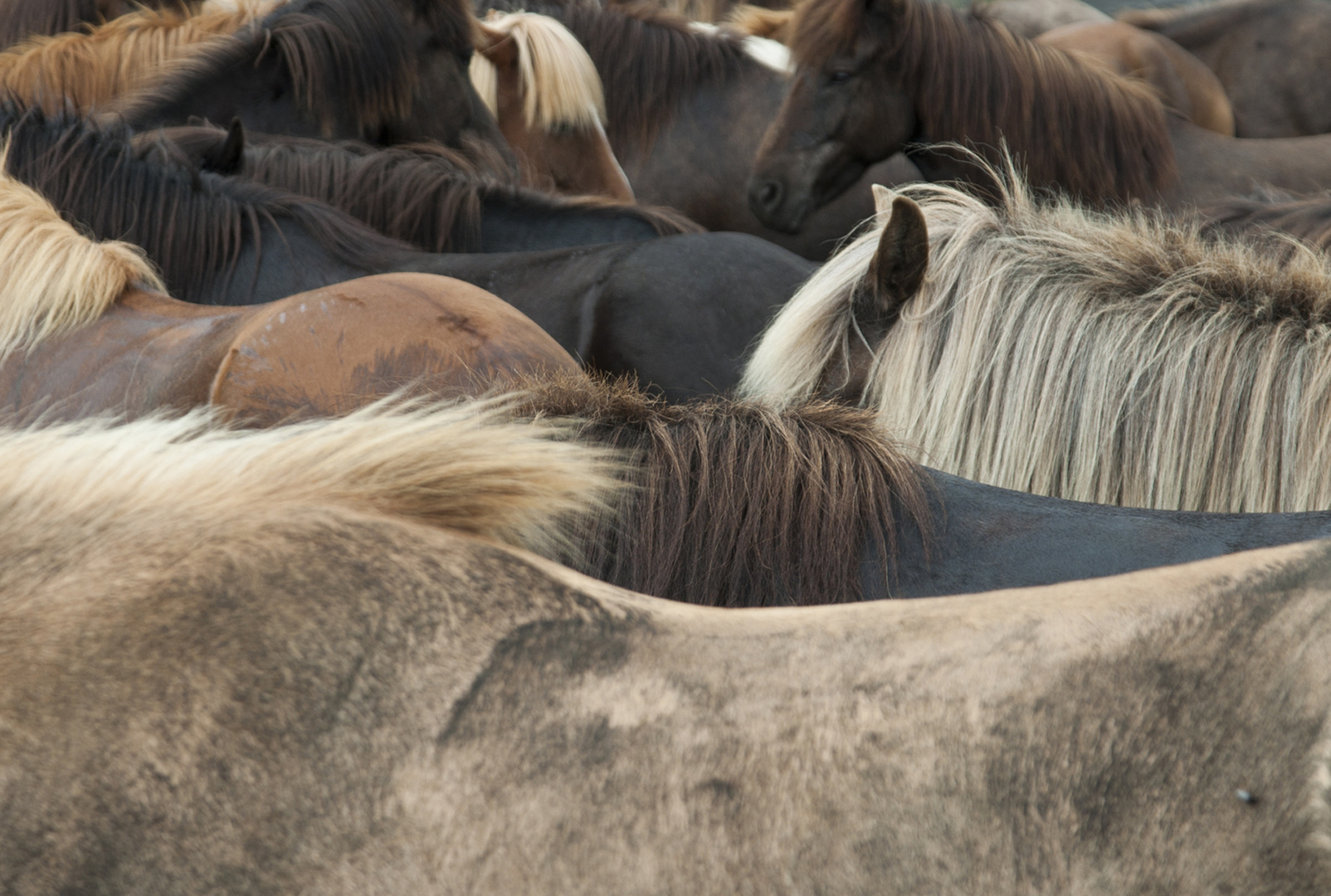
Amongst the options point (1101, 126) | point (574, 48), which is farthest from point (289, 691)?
point (574, 48)

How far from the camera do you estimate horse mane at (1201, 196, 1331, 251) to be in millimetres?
1952

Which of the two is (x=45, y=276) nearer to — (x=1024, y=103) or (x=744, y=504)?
(x=744, y=504)

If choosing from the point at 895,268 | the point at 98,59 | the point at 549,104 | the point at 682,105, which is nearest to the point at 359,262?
the point at 895,268

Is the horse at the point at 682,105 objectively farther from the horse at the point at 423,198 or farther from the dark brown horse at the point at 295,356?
the dark brown horse at the point at 295,356

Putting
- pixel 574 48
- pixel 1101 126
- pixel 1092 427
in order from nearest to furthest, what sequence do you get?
pixel 1092 427 → pixel 1101 126 → pixel 574 48

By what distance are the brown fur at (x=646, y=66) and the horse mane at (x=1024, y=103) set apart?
1.55m

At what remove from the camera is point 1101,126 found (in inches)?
131

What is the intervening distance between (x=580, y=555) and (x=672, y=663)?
1.16 feet

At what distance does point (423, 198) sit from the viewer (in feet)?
8.62

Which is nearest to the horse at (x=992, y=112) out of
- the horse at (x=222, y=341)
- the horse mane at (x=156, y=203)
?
the horse mane at (x=156, y=203)

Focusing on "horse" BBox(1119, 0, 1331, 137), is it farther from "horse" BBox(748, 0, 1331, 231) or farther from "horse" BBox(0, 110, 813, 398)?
"horse" BBox(0, 110, 813, 398)

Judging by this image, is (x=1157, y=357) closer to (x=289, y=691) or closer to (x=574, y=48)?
(x=289, y=691)

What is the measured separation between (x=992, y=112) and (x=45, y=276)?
2.71 metres

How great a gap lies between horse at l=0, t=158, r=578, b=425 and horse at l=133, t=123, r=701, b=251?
3.05ft
